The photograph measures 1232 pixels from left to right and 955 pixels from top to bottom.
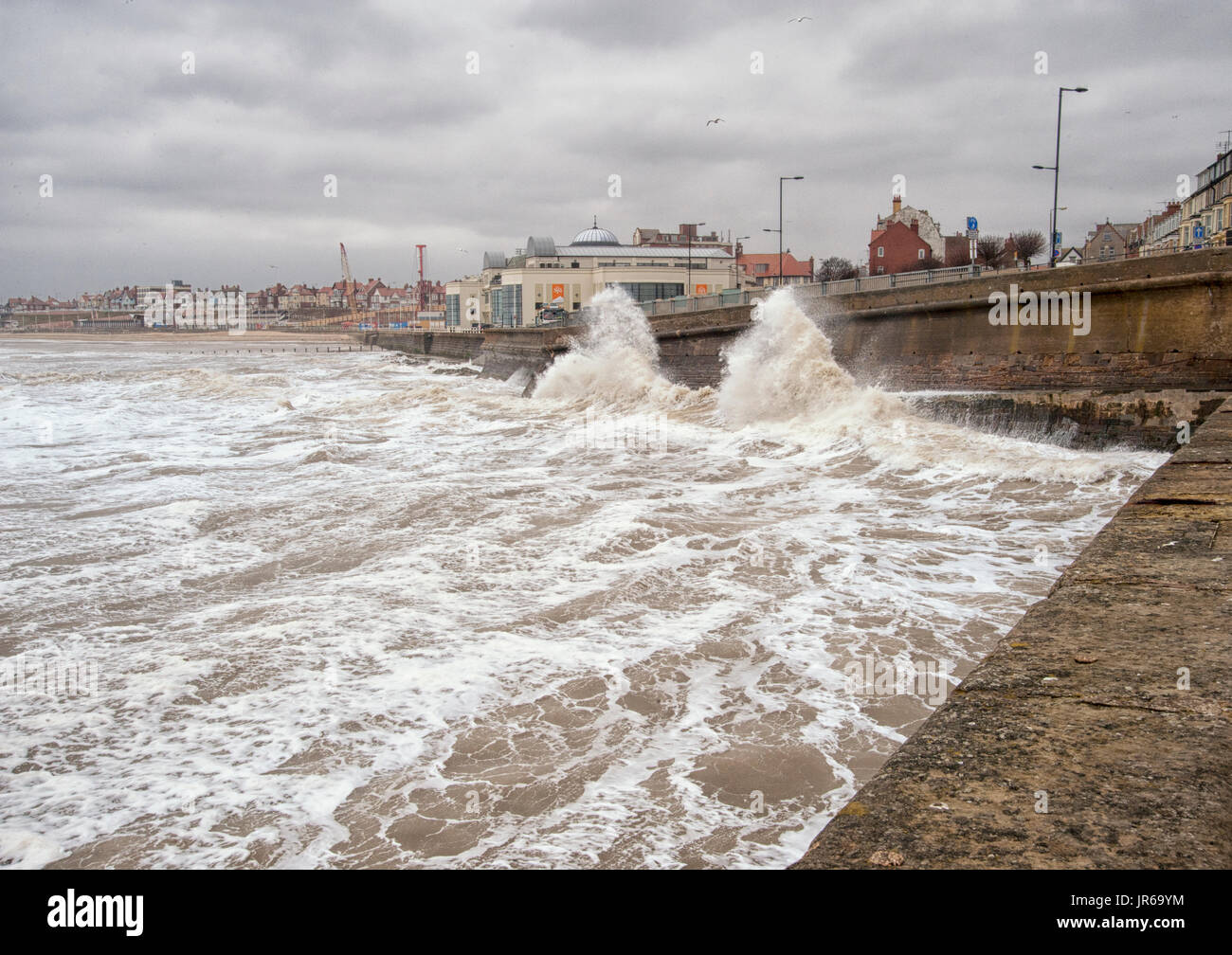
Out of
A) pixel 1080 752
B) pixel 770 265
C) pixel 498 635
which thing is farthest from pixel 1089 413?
pixel 770 265

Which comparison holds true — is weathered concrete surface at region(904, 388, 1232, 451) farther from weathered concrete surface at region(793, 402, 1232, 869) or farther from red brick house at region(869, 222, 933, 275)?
red brick house at region(869, 222, 933, 275)

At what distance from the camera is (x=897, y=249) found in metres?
62.8

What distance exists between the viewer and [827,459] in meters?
14.2

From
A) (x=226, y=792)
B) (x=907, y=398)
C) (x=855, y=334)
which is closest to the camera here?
(x=226, y=792)

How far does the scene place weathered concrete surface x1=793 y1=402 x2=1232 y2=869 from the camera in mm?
1876

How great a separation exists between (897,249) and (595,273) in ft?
74.6

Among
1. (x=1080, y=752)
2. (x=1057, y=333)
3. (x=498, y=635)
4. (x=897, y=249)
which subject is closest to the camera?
(x=1080, y=752)

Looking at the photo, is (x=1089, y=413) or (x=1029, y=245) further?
(x=1029, y=245)

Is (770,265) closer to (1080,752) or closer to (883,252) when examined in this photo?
(883,252)

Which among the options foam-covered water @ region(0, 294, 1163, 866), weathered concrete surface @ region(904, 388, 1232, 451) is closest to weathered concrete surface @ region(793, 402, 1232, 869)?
foam-covered water @ region(0, 294, 1163, 866)

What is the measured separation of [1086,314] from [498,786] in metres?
13.5
